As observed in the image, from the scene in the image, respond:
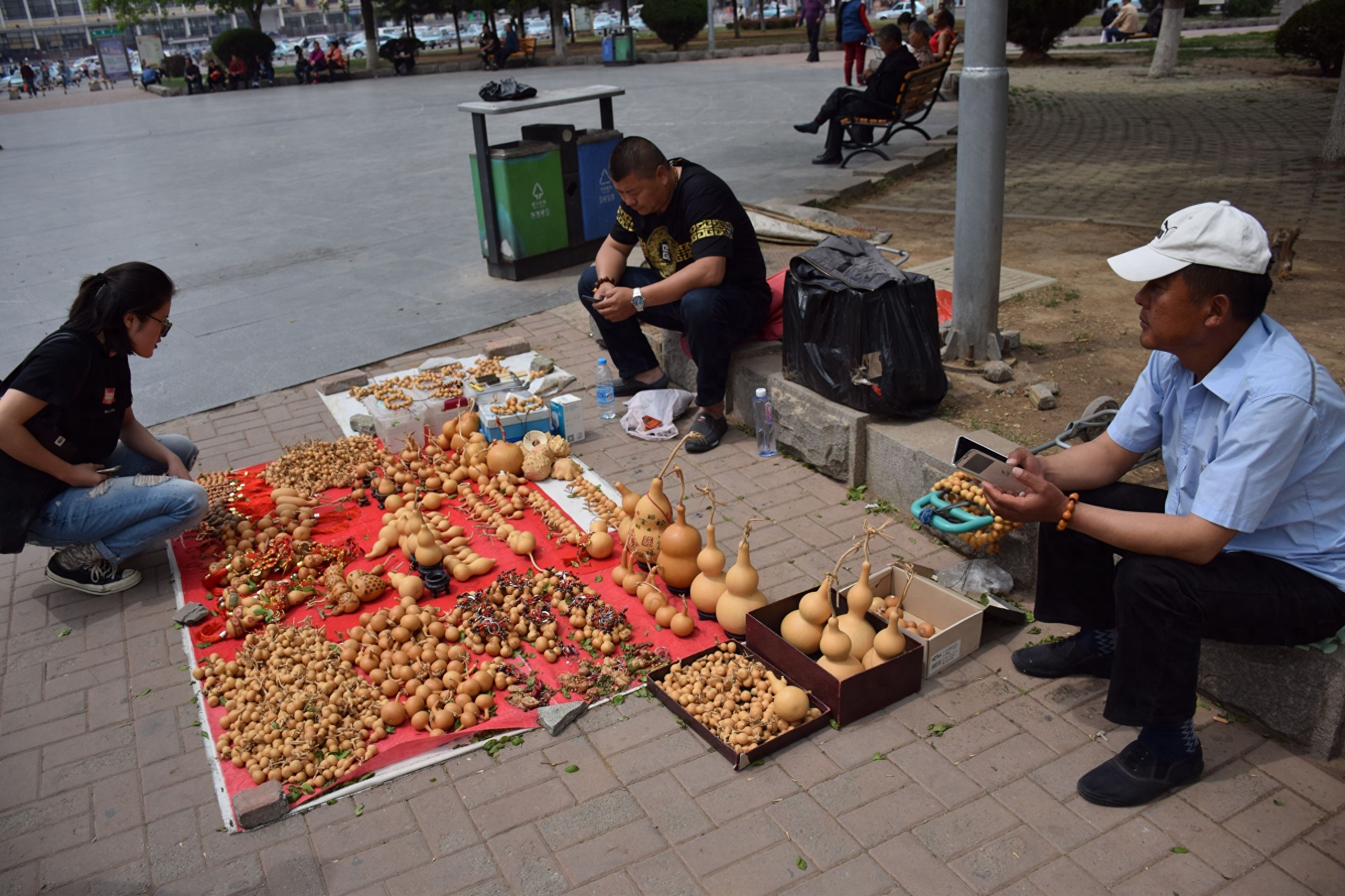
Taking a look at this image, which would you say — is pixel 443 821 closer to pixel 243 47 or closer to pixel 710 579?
pixel 710 579

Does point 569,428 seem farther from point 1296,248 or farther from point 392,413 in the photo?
point 1296,248

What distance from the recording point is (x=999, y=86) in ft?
16.2

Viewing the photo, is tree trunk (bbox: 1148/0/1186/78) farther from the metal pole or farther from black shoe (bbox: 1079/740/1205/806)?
black shoe (bbox: 1079/740/1205/806)

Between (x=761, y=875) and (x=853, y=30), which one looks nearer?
(x=761, y=875)

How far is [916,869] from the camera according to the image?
2773 millimetres

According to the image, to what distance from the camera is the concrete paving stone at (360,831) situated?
298 cm

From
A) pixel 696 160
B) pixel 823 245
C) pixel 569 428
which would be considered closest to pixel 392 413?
pixel 569 428

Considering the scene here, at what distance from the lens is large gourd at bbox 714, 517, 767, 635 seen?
3719mm

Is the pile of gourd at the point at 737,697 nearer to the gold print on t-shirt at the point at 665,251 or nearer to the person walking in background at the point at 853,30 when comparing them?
the gold print on t-shirt at the point at 665,251

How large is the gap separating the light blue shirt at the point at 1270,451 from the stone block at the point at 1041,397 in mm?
1925

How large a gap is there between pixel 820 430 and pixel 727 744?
2053 millimetres

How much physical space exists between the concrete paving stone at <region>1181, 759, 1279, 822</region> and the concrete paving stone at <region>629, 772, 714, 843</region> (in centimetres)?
148

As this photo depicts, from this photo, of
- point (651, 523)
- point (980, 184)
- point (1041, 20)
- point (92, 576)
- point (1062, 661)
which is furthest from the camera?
point (1041, 20)

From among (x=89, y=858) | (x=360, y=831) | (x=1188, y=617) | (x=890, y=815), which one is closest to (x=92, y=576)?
(x=89, y=858)
